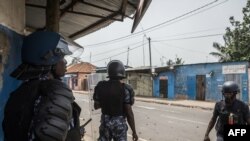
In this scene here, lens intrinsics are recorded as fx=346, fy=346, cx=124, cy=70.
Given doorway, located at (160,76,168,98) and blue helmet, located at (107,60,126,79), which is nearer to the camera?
blue helmet, located at (107,60,126,79)

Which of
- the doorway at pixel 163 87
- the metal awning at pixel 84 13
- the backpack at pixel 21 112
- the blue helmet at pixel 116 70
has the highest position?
the metal awning at pixel 84 13

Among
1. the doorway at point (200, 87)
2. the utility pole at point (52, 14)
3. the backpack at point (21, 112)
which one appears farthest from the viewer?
the doorway at point (200, 87)

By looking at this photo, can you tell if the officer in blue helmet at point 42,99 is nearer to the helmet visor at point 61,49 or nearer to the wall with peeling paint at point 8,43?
the helmet visor at point 61,49

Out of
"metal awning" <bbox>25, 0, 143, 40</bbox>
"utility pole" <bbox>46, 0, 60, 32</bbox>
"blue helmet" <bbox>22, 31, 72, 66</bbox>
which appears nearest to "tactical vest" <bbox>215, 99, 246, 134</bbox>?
"metal awning" <bbox>25, 0, 143, 40</bbox>

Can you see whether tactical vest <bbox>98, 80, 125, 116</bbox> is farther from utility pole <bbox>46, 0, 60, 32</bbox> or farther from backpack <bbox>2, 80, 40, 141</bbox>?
backpack <bbox>2, 80, 40, 141</bbox>

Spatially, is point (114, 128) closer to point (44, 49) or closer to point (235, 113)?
point (235, 113)

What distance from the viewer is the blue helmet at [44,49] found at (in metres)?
1.74

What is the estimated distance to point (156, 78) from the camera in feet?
122

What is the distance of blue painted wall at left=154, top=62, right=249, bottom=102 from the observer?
26.6 metres

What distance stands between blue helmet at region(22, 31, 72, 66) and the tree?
35.1 meters

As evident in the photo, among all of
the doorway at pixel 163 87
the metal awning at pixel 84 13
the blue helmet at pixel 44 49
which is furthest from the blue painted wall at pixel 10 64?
the doorway at pixel 163 87

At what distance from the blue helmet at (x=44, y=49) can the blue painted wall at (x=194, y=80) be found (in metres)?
25.5

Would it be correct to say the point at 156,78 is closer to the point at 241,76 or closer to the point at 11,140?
the point at 241,76

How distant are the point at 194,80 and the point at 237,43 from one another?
9.21m
